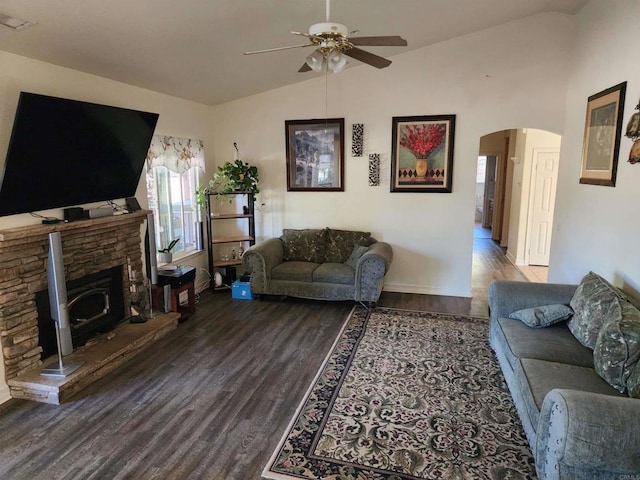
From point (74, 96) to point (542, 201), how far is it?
689cm

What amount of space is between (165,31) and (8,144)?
139 cm

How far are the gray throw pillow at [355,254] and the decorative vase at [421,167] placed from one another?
1.19 meters

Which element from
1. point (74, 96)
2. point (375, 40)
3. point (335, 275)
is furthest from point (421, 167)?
point (74, 96)

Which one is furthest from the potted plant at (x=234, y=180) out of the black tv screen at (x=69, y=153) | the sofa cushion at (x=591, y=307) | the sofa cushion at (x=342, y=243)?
the sofa cushion at (x=591, y=307)

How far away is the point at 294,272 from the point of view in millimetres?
5070

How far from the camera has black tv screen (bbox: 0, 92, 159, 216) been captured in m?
2.74

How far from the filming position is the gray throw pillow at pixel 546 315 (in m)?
3.03

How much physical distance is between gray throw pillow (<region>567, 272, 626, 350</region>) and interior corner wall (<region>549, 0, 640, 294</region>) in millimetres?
292

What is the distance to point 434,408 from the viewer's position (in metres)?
2.87

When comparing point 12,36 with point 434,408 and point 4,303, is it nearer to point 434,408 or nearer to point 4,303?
point 4,303

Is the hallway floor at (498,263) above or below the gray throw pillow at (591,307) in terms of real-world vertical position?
below

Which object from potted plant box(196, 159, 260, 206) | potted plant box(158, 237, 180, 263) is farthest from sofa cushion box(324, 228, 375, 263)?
potted plant box(158, 237, 180, 263)

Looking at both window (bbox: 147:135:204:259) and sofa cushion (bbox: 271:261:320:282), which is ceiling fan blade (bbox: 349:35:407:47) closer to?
window (bbox: 147:135:204:259)

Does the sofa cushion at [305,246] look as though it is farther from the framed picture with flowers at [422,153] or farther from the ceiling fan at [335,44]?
the ceiling fan at [335,44]
